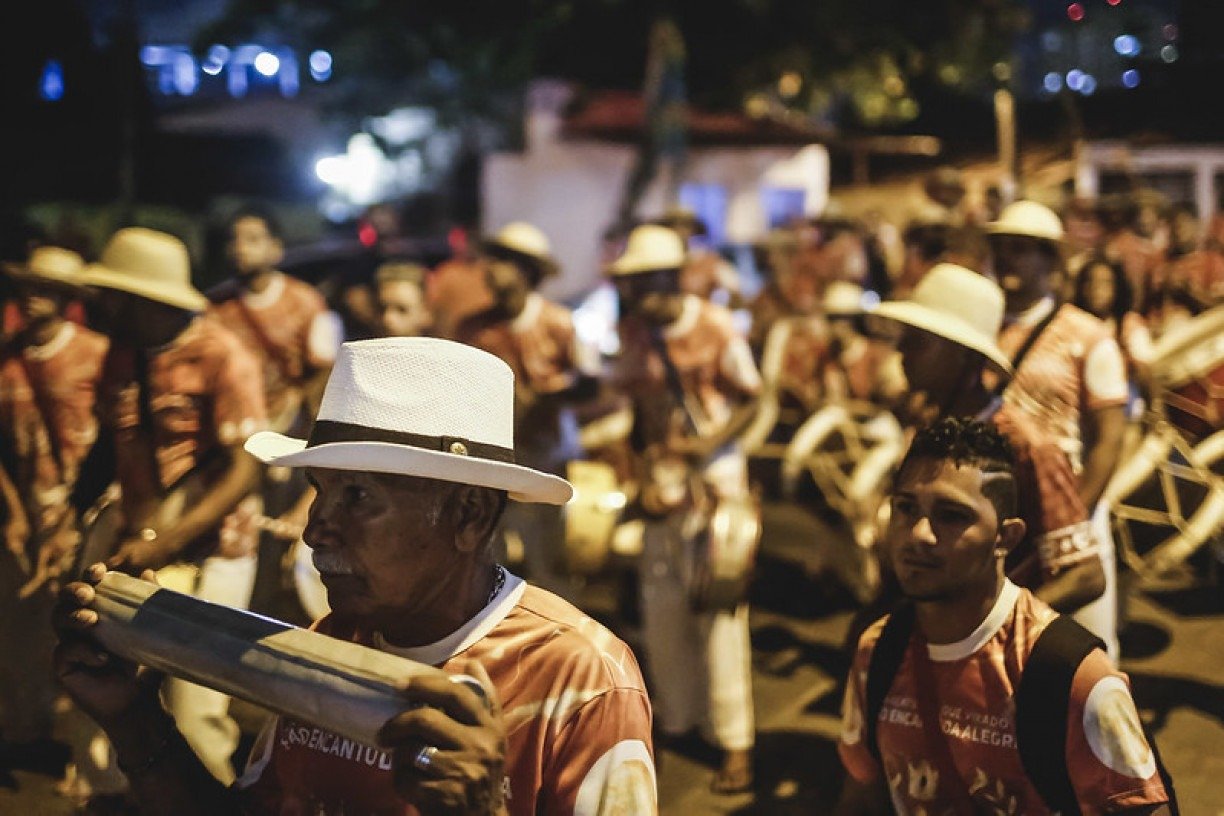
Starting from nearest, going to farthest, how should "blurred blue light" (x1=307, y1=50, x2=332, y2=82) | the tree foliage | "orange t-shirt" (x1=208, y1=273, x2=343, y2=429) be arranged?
"orange t-shirt" (x1=208, y1=273, x2=343, y2=429) < the tree foliage < "blurred blue light" (x1=307, y1=50, x2=332, y2=82)

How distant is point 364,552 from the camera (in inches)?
89.3

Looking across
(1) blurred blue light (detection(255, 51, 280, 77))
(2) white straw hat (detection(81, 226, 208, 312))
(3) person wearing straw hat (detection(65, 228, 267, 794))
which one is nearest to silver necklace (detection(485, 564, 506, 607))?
(3) person wearing straw hat (detection(65, 228, 267, 794))

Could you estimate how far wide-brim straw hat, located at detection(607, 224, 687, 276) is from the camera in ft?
21.3

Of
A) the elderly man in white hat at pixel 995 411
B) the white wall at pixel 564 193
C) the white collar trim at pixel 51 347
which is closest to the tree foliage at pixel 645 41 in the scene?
the white wall at pixel 564 193

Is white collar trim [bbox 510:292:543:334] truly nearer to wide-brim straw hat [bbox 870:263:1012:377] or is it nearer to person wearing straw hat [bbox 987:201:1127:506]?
person wearing straw hat [bbox 987:201:1127:506]

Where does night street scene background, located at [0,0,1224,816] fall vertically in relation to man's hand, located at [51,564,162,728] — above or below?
above

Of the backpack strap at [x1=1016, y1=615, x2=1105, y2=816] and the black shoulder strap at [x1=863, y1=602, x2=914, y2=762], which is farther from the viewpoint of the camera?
the black shoulder strap at [x1=863, y1=602, x2=914, y2=762]

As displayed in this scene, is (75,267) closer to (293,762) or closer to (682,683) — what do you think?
(682,683)

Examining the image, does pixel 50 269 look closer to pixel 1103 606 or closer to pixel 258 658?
pixel 1103 606

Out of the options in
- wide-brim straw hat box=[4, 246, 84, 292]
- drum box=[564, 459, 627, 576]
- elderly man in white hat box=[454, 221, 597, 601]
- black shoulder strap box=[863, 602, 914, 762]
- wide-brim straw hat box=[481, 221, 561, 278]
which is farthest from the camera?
wide-brim straw hat box=[481, 221, 561, 278]

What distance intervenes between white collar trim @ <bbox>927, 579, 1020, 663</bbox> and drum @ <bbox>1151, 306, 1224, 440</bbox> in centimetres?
442

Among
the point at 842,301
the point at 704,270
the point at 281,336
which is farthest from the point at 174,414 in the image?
the point at 704,270

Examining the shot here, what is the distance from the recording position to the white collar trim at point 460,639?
2.30m

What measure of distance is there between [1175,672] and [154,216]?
13.1m
